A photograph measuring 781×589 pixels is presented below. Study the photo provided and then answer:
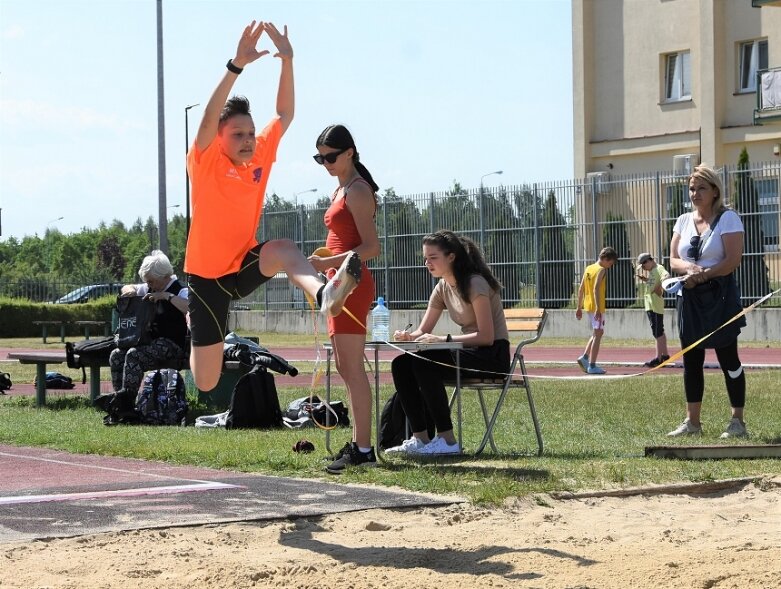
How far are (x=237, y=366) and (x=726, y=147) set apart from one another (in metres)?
30.2

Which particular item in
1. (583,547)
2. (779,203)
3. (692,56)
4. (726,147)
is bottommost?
(583,547)

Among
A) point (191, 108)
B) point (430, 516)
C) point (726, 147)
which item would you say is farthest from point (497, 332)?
point (191, 108)

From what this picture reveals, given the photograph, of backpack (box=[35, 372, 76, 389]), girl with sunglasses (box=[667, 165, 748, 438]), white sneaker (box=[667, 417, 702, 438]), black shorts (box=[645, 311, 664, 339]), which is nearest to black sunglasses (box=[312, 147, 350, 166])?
girl with sunglasses (box=[667, 165, 748, 438])

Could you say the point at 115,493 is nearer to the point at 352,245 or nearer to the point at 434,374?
the point at 352,245

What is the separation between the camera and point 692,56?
135ft

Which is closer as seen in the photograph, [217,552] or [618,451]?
[217,552]

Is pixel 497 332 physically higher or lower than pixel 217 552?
higher

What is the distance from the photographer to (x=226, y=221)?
23.8ft

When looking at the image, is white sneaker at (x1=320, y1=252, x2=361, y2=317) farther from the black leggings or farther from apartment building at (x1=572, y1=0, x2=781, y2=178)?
apartment building at (x1=572, y1=0, x2=781, y2=178)

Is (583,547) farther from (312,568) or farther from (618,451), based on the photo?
(618,451)

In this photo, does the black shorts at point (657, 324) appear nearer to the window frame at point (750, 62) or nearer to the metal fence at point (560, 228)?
the metal fence at point (560, 228)

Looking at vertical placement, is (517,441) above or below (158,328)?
below

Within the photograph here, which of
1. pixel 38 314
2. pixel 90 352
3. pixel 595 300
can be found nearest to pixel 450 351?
pixel 90 352

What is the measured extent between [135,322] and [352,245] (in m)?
5.12
